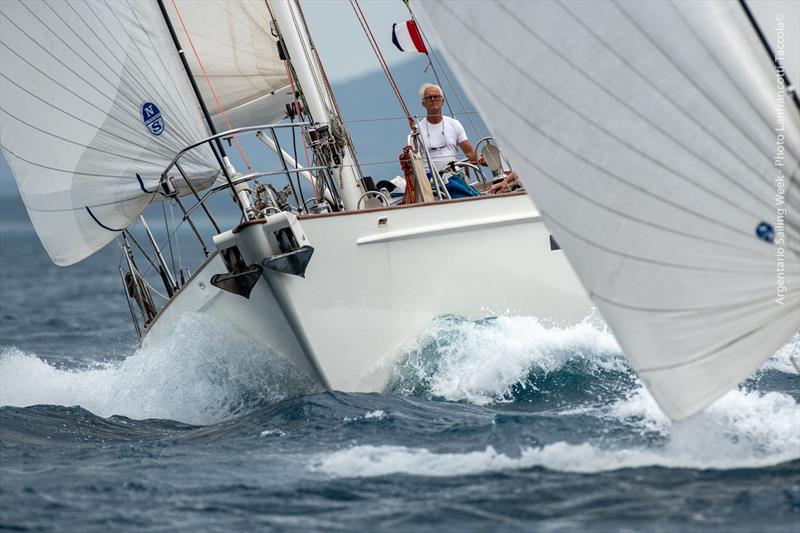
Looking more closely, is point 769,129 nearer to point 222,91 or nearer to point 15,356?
point 222,91

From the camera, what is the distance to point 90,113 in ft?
27.8

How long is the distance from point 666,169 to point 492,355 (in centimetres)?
303

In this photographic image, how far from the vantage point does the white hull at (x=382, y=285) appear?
735cm

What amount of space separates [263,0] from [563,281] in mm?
3458

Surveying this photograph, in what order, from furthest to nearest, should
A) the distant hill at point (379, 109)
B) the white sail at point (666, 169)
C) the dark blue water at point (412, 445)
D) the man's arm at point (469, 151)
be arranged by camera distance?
1. the distant hill at point (379, 109)
2. the man's arm at point (469, 151)
3. the white sail at point (666, 169)
4. the dark blue water at point (412, 445)

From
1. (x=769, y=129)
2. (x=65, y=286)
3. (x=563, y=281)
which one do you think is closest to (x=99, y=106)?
(x=563, y=281)

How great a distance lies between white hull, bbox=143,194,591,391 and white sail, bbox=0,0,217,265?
1048 millimetres

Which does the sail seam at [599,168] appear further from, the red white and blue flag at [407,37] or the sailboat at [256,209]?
the red white and blue flag at [407,37]

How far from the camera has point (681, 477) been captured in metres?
4.80

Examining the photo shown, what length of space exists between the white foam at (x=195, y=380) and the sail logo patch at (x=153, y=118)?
136 centimetres

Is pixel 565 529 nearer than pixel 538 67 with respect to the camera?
Yes

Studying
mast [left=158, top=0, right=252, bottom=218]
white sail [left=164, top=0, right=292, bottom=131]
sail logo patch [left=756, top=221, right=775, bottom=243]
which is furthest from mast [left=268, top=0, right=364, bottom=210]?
sail logo patch [left=756, top=221, right=775, bottom=243]

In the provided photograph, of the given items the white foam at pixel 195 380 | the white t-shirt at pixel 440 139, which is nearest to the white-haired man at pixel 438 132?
the white t-shirt at pixel 440 139

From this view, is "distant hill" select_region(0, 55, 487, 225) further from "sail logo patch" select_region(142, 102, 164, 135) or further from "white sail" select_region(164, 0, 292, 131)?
"sail logo patch" select_region(142, 102, 164, 135)
